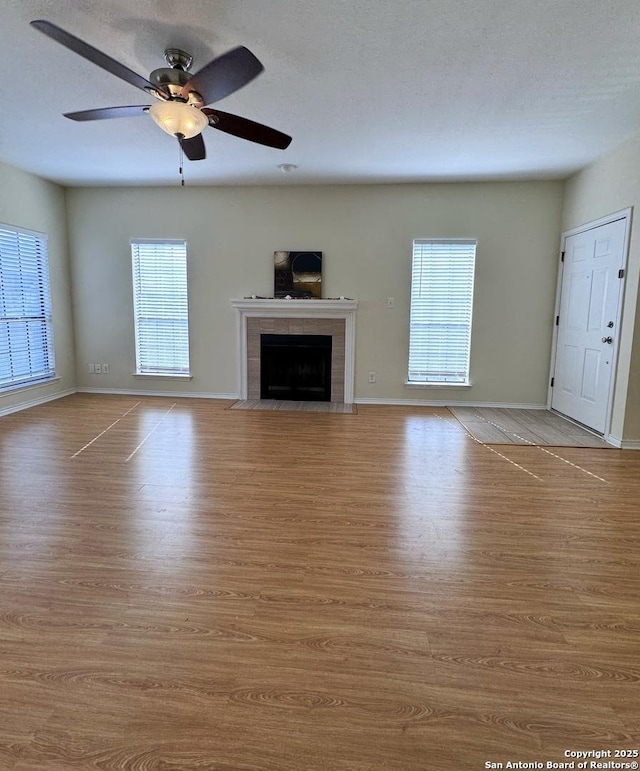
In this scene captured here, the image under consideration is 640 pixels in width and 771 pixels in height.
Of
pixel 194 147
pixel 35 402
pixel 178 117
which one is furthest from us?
pixel 35 402

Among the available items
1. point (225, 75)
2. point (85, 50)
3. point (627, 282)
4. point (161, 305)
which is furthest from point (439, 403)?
point (85, 50)

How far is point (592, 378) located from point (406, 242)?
2583mm

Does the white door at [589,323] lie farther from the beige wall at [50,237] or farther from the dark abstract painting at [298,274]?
the beige wall at [50,237]

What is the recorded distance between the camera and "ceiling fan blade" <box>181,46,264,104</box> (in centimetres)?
198

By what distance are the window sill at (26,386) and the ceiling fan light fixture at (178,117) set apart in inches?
150

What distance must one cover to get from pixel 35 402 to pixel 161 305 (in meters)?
1.93

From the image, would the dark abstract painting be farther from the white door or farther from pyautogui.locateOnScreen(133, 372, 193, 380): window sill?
the white door

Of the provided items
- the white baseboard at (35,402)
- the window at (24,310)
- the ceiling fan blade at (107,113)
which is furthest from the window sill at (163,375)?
the ceiling fan blade at (107,113)

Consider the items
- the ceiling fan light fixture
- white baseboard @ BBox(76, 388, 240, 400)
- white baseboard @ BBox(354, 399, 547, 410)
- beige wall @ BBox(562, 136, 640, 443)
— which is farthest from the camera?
white baseboard @ BBox(76, 388, 240, 400)

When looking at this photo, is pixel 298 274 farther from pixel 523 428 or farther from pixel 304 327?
pixel 523 428

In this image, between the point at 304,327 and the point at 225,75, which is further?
the point at 304,327

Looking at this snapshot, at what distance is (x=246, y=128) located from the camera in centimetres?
266

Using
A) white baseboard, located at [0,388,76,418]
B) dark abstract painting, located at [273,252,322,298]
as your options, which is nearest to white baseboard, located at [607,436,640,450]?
dark abstract painting, located at [273,252,322,298]

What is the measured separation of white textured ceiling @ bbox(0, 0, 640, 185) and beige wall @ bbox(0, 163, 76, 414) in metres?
0.37
